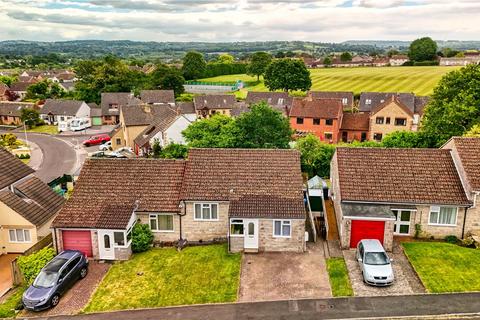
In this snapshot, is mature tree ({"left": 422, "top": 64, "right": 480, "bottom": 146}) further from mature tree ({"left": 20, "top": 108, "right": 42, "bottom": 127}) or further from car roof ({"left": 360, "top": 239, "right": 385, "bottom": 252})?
mature tree ({"left": 20, "top": 108, "right": 42, "bottom": 127})

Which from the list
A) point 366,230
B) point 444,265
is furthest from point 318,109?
point 444,265

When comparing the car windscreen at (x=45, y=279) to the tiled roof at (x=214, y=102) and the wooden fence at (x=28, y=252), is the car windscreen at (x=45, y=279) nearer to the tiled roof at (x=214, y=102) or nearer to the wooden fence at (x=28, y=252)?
the wooden fence at (x=28, y=252)

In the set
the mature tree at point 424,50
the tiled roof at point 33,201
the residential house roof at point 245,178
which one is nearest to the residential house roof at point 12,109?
the tiled roof at point 33,201

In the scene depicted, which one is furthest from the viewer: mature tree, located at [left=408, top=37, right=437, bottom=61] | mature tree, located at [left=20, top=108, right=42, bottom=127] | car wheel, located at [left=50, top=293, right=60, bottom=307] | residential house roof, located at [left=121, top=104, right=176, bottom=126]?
mature tree, located at [left=408, top=37, right=437, bottom=61]

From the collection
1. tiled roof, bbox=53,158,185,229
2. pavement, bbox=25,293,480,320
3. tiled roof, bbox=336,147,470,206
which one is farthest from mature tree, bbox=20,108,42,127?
tiled roof, bbox=336,147,470,206

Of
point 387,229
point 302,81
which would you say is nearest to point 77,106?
point 302,81

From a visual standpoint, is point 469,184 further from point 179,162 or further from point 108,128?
point 108,128
